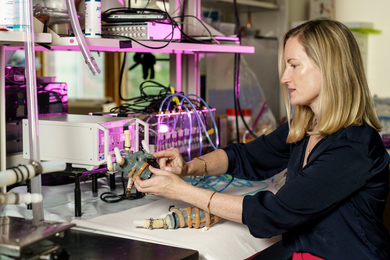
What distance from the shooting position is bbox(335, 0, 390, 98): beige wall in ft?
12.0

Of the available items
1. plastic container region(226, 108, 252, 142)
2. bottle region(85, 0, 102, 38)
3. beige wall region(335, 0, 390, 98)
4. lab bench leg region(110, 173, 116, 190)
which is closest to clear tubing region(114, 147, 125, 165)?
bottle region(85, 0, 102, 38)

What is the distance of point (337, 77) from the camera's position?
124 centimetres

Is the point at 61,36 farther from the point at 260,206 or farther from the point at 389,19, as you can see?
the point at 389,19

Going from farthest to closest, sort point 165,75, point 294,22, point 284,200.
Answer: point 165,75, point 294,22, point 284,200

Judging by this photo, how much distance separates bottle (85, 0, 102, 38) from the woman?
0.52 m

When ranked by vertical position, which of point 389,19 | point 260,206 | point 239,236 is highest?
point 389,19

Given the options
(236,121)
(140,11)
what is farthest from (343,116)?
(236,121)

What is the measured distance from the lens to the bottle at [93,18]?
4.71ft

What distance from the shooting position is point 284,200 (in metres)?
1.15

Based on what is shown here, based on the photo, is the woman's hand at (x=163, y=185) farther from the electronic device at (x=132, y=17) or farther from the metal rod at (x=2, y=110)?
the electronic device at (x=132, y=17)

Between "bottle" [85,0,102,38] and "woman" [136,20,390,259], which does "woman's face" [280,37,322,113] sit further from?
"bottle" [85,0,102,38]

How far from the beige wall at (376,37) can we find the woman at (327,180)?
8.66 ft

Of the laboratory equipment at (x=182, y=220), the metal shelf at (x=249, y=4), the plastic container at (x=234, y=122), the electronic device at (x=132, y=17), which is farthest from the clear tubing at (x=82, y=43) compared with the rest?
the metal shelf at (x=249, y=4)

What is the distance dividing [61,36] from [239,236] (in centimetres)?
82
